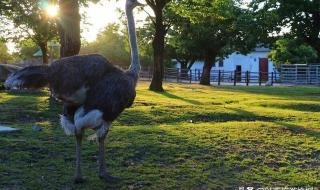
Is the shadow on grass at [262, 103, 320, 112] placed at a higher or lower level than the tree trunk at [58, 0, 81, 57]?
lower

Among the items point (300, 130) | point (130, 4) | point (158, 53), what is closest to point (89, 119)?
point (130, 4)

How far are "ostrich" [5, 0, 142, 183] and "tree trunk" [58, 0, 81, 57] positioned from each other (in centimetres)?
871

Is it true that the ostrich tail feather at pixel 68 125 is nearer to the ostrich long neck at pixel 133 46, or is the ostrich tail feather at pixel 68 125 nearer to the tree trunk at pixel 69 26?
the ostrich long neck at pixel 133 46

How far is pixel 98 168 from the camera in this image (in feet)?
25.9

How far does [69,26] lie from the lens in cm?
1562

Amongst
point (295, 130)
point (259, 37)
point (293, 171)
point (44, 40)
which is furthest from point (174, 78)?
point (293, 171)

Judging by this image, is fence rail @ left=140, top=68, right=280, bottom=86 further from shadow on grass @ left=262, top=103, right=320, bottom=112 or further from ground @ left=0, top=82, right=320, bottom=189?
ground @ left=0, top=82, right=320, bottom=189

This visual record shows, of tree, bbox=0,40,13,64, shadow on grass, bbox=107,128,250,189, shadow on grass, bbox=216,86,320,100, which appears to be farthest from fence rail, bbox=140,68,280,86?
shadow on grass, bbox=107,128,250,189

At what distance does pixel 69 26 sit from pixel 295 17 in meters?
14.9

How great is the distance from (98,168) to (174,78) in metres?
47.2

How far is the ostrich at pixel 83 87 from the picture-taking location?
6742 mm

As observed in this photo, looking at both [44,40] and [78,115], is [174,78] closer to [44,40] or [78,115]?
[44,40]

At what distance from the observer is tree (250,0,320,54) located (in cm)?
2650

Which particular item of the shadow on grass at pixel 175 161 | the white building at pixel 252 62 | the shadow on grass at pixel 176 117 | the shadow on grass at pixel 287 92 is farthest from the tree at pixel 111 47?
the shadow on grass at pixel 175 161
